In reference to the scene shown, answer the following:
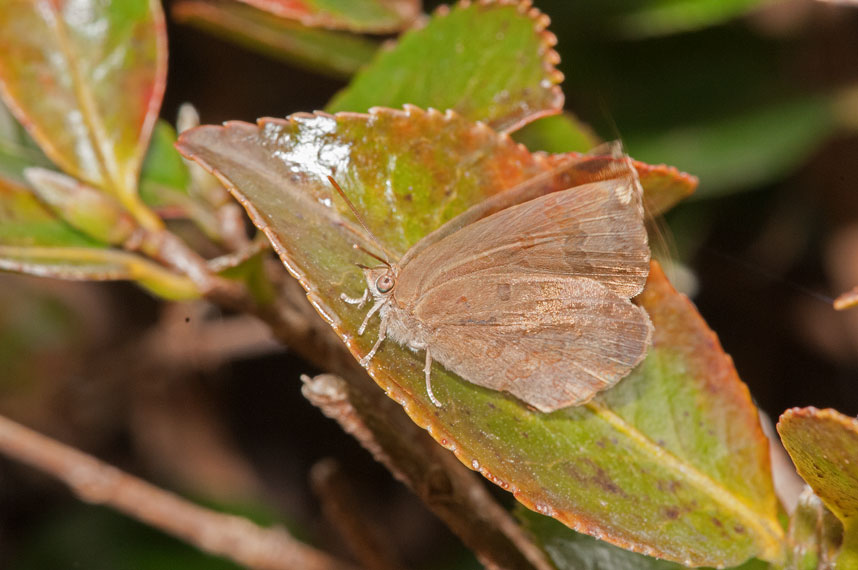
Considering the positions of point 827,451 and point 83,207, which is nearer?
point 827,451

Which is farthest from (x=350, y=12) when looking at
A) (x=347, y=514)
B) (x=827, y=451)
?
(x=827, y=451)

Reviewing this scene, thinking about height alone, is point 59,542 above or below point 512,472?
below

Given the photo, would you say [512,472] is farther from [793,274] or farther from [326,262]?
[793,274]

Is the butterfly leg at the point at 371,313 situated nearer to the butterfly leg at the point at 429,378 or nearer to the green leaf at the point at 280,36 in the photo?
the butterfly leg at the point at 429,378

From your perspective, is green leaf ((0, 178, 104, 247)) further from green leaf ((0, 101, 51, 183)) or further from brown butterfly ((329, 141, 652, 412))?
brown butterfly ((329, 141, 652, 412))

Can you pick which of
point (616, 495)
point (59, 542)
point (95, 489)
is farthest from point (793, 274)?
point (59, 542)

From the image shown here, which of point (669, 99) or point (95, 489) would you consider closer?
point (95, 489)

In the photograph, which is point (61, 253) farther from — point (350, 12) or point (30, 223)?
point (350, 12)
